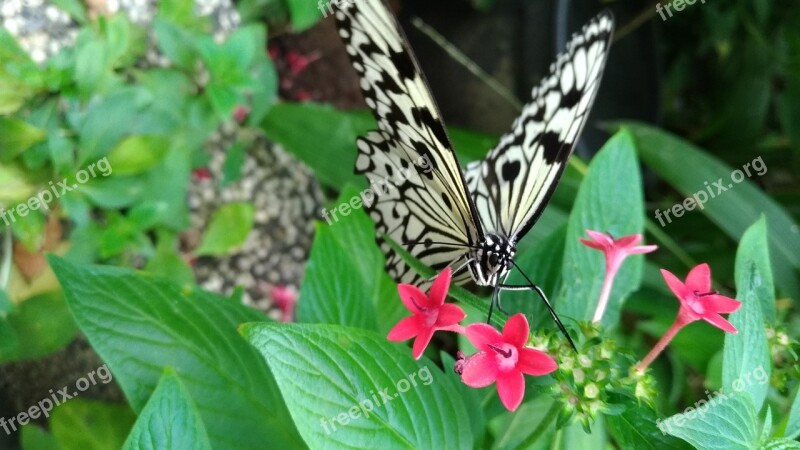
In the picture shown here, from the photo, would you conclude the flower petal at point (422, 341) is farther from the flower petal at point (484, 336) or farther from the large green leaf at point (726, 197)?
the large green leaf at point (726, 197)

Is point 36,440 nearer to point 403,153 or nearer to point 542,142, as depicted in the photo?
point 403,153

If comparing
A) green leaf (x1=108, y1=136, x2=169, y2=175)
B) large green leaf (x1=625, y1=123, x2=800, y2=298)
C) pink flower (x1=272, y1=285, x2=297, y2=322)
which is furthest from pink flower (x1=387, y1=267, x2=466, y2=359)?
large green leaf (x1=625, y1=123, x2=800, y2=298)

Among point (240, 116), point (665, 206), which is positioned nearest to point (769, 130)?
point (665, 206)

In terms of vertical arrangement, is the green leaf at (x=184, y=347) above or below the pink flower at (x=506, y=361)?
above

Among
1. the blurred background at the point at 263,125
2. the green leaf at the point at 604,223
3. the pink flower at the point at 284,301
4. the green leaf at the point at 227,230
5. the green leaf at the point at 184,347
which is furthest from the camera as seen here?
the pink flower at the point at 284,301

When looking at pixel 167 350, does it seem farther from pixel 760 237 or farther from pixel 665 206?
pixel 665 206

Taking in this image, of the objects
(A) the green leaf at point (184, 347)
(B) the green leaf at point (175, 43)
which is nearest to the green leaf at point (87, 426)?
(A) the green leaf at point (184, 347)

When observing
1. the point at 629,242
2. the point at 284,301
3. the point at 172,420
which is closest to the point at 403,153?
the point at 629,242
